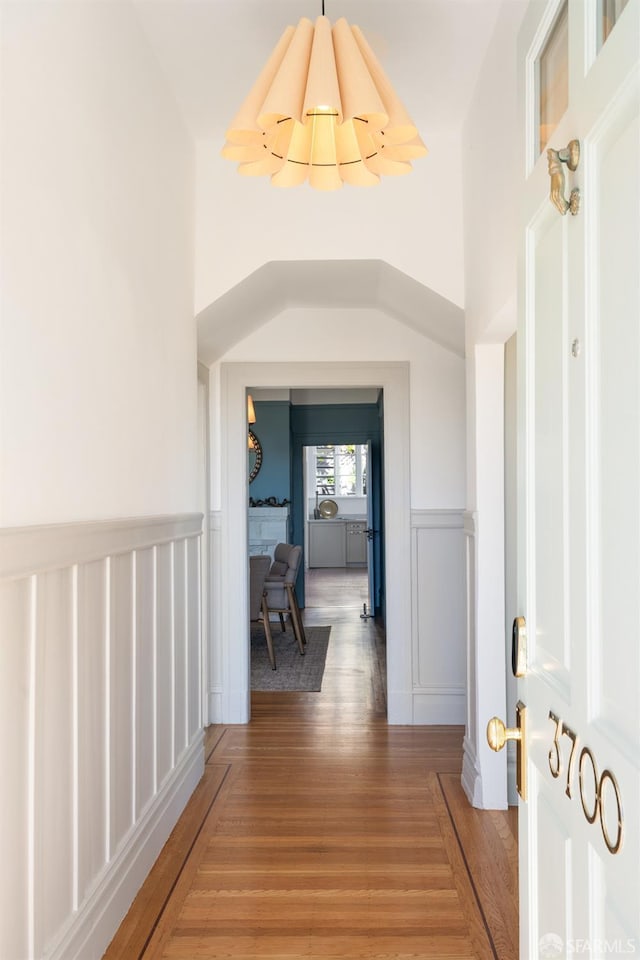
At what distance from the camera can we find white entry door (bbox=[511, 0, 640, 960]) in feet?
2.86

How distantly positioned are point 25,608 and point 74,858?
0.75 metres

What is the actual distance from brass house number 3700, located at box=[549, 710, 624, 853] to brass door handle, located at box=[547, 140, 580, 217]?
73 cm

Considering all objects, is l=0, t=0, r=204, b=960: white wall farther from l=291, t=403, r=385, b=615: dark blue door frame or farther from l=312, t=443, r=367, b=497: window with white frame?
l=312, t=443, r=367, b=497: window with white frame

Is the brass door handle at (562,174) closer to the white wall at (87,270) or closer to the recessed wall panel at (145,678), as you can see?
the white wall at (87,270)

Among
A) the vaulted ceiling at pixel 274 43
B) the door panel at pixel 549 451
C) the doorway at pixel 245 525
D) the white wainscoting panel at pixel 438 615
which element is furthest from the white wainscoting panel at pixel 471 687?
the door panel at pixel 549 451

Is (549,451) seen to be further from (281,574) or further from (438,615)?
(281,574)

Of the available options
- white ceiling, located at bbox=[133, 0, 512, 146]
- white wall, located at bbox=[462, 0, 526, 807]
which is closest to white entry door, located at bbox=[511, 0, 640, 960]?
white ceiling, located at bbox=[133, 0, 512, 146]

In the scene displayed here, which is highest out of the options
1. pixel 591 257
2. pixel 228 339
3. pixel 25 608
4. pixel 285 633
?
pixel 228 339

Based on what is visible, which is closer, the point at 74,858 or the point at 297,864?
the point at 74,858

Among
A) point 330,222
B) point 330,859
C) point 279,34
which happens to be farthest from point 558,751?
point 330,222

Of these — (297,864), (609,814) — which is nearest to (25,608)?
(609,814)

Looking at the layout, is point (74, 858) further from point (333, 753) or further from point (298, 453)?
point (298, 453)

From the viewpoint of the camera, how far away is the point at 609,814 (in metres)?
0.90

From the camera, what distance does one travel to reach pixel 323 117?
2201mm
